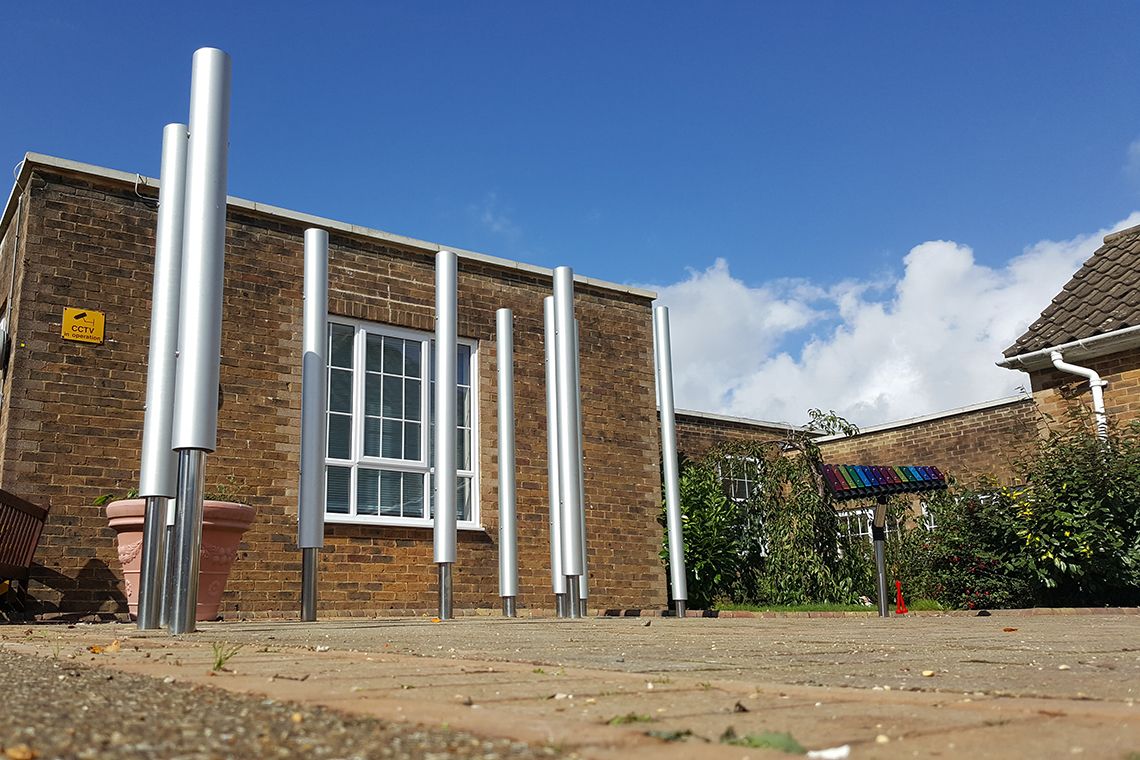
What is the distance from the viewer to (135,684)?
2.08m

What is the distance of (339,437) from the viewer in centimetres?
953

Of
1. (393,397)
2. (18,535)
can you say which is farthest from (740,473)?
(18,535)

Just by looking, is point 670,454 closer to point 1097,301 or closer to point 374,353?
point 374,353

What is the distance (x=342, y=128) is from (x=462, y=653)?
649 centimetres

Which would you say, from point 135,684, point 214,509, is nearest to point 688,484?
point 214,509

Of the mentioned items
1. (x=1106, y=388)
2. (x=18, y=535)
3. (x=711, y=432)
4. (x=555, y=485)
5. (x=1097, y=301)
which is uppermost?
(x=1097, y=301)

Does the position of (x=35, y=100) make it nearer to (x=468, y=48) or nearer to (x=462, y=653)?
(x=468, y=48)

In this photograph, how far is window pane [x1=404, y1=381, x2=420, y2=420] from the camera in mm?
10078

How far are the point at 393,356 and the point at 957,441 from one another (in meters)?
9.53

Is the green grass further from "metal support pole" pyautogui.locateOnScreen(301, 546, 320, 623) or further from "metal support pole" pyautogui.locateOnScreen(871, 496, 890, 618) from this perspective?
"metal support pole" pyautogui.locateOnScreen(301, 546, 320, 623)

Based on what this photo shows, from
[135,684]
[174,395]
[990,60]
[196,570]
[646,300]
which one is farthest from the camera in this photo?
[646,300]

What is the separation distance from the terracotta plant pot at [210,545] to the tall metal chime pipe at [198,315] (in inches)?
→ 71.3

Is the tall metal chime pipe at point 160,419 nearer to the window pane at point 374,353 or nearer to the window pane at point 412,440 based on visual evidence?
the window pane at point 374,353

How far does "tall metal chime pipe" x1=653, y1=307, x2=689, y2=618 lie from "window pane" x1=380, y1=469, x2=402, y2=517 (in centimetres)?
280
